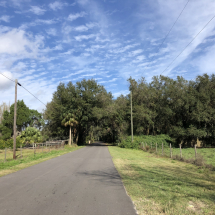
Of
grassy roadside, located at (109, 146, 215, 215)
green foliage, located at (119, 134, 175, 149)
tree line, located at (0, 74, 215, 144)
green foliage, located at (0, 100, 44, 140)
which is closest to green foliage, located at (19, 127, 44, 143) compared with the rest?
tree line, located at (0, 74, 215, 144)

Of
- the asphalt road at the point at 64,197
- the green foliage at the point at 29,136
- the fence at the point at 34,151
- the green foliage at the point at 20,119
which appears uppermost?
the green foliage at the point at 20,119

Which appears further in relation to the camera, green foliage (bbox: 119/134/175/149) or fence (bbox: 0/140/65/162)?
green foliage (bbox: 119/134/175/149)

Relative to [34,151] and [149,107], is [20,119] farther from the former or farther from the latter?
[34,151]

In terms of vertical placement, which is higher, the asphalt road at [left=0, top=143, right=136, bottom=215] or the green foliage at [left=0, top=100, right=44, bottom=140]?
the green foliage at [left=0, top=100, right=44, bottom=140]

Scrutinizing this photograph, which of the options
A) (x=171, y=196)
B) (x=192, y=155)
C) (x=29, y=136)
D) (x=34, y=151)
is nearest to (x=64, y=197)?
(x=171, y=196)

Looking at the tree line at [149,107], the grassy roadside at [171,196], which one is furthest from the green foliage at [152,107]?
the grassy roadside at [171,196]

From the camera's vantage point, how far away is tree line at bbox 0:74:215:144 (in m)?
33.7

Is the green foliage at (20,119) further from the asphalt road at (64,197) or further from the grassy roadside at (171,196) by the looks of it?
the grassy roadside at (171,196)

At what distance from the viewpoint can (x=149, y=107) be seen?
43.2m

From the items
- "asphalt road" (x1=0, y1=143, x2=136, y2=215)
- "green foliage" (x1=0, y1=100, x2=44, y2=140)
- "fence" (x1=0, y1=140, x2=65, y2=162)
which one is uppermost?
"green foliage" (x1=0, y1=100, x2=44, y2=140)

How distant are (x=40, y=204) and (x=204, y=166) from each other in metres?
9.84

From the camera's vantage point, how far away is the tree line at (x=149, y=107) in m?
33.7

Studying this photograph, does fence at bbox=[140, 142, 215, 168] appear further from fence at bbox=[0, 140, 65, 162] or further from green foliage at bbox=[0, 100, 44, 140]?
green foliage at bbox=[0, 100, 44, 140]

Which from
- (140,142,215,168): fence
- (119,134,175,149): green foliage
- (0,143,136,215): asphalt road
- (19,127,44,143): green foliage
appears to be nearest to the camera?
(0,143,136,215): asphalt road
